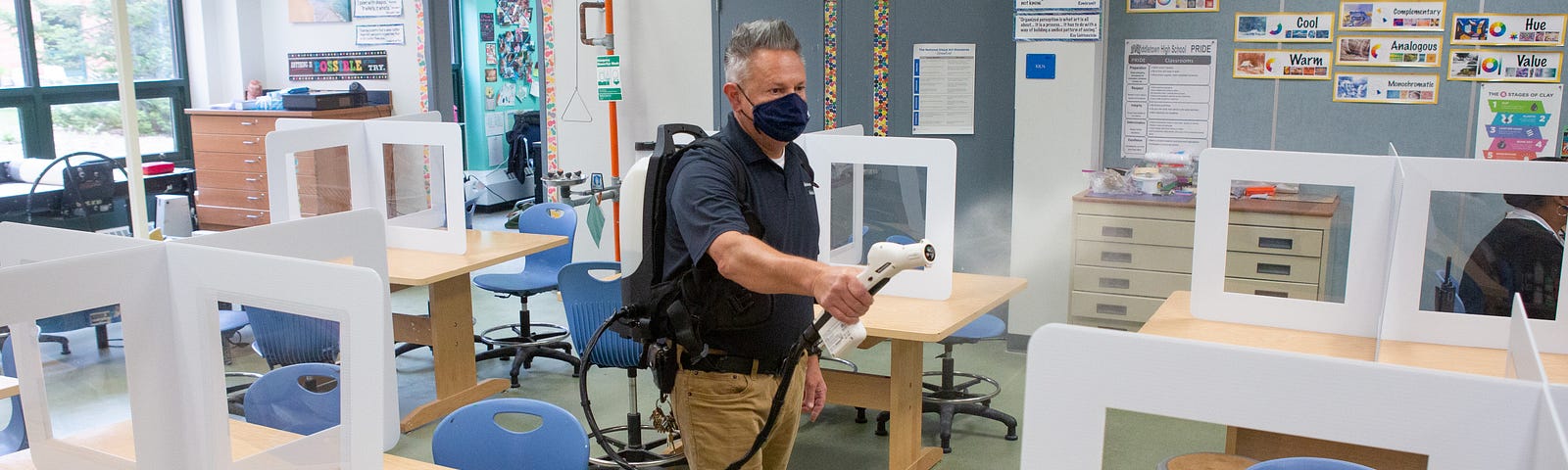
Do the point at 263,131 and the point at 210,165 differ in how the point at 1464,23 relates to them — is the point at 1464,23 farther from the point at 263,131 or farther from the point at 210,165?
the point at 210,165

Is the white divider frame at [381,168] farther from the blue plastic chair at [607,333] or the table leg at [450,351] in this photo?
the blue plastic chair at [607,333]

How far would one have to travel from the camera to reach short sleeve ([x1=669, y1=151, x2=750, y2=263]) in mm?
2180

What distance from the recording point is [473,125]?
367 inches

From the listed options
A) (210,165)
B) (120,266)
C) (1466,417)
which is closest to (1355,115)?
(1466,417)

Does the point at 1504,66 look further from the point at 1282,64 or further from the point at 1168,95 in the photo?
the point at 1168,95

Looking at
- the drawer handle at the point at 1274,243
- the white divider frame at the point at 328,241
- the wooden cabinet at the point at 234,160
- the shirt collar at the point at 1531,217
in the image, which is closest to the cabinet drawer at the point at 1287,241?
the drawer handle at the point at 1274,243

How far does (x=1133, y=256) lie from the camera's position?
529cm

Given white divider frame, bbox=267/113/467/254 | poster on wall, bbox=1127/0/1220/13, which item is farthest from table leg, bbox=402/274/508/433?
poster on wall, bbox=1127/0/1220/13

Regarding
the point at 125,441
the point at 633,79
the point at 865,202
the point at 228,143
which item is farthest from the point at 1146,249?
the point at 228,143

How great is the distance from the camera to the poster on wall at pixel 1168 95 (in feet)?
17.8

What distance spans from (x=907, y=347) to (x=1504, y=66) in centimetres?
297

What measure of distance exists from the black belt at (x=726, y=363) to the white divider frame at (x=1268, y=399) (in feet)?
3.62

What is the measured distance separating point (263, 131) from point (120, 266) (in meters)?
6.59

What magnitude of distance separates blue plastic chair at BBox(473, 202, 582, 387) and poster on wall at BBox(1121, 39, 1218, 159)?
2654 millimetres
